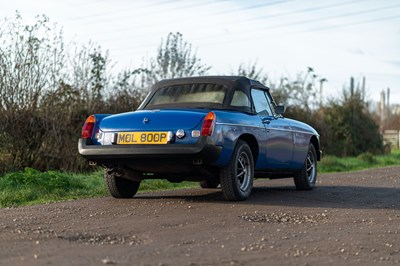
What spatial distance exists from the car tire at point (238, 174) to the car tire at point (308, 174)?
2.21 m

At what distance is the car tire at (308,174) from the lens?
1206cm

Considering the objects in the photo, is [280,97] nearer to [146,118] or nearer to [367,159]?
[367,159]

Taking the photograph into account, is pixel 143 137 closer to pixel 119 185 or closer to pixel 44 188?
pixel 119 185

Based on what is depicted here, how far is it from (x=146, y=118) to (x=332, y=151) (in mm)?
19123

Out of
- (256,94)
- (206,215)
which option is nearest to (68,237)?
(206,215)

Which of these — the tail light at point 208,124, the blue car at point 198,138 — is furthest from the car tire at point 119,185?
the tail light at point 208,124

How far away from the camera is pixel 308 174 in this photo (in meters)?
12.4

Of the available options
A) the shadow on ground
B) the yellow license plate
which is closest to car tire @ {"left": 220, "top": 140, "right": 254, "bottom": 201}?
the shadow on ground

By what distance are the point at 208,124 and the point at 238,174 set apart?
1123 mm

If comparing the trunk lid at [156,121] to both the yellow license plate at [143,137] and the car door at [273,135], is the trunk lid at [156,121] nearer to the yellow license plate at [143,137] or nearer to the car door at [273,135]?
the yellow license plate at [143,137]

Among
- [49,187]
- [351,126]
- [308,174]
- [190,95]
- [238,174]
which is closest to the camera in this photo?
[238,174]

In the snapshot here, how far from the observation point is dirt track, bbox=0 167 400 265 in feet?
19.1

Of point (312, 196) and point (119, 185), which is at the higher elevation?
point (119, 185)

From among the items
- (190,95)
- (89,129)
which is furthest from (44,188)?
(190,95)
